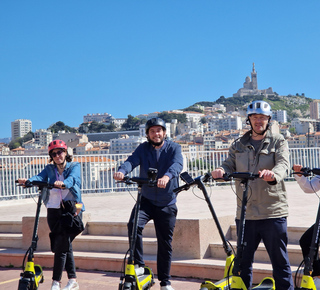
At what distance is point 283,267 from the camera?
4.44m

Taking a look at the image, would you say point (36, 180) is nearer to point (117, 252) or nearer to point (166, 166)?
point (166, 166)

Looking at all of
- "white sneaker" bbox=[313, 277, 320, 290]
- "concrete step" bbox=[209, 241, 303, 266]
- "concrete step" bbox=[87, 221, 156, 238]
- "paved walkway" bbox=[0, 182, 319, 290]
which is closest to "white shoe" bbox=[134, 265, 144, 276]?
"paved walkway" bbox=[0, 182, 319, 290]

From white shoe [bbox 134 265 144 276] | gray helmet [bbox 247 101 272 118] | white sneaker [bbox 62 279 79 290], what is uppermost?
gray helmet [bbox 247 101 272 118]

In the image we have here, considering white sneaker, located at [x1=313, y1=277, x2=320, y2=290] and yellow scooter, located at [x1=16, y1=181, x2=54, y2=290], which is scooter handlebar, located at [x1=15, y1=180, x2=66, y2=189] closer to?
yellow scooter, located at [x1=16, y1=181, x2=54, y2=290]

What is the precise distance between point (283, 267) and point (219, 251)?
7.38ft

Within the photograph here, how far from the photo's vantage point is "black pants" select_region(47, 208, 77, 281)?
582 centimetres

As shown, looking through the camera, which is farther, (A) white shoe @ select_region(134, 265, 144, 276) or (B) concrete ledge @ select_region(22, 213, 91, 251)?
(B) concrete ledge @ select_region(22, 213, 91, 251)

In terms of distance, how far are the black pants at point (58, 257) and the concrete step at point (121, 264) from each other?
3.39 ft

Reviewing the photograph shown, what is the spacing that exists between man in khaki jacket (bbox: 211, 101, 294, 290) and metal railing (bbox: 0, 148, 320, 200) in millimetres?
9350

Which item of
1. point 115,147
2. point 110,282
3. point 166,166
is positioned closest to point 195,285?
point 110,282

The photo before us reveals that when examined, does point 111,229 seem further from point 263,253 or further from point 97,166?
point 97,166

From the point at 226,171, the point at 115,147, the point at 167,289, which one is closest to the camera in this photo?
the point at 226,171

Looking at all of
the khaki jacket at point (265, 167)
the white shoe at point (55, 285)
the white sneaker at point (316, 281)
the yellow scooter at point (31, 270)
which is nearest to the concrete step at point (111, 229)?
the white shoe at point (55, 285)

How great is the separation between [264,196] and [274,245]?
0.43 meters
